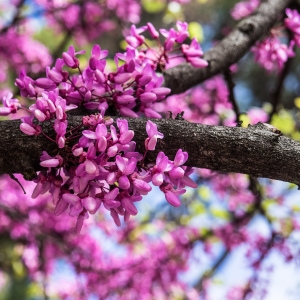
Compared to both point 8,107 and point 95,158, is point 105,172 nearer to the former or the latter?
point 95,158

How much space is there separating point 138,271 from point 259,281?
148 centimetres

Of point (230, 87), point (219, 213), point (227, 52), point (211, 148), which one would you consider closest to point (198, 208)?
point (219, 213)

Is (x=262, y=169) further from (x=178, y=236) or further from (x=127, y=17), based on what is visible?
(x=127, y=17)

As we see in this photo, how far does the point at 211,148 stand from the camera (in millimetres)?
1217

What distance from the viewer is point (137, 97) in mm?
1479

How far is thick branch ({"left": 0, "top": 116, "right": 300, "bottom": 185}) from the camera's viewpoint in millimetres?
1193

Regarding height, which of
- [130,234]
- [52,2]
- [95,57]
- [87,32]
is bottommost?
[130,234]

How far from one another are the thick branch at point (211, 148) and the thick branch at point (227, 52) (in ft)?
2.16

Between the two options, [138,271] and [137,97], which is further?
[138,271]

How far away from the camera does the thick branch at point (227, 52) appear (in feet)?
6.33

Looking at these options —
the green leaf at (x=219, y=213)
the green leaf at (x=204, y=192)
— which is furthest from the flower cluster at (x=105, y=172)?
the green leaf at (x=204, y=192)

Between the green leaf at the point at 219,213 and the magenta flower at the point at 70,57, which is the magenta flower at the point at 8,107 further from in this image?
the green leaf at the point at 219,213


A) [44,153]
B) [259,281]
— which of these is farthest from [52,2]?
[44,153]

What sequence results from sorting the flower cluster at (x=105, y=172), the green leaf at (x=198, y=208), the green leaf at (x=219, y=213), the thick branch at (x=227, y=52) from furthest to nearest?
the green leaf at (x=198, y=208) → the green leaf at (x=219, y=213) → the thick branch at (x=227, y=52) → the flower cluster at (x=105, y=172)
